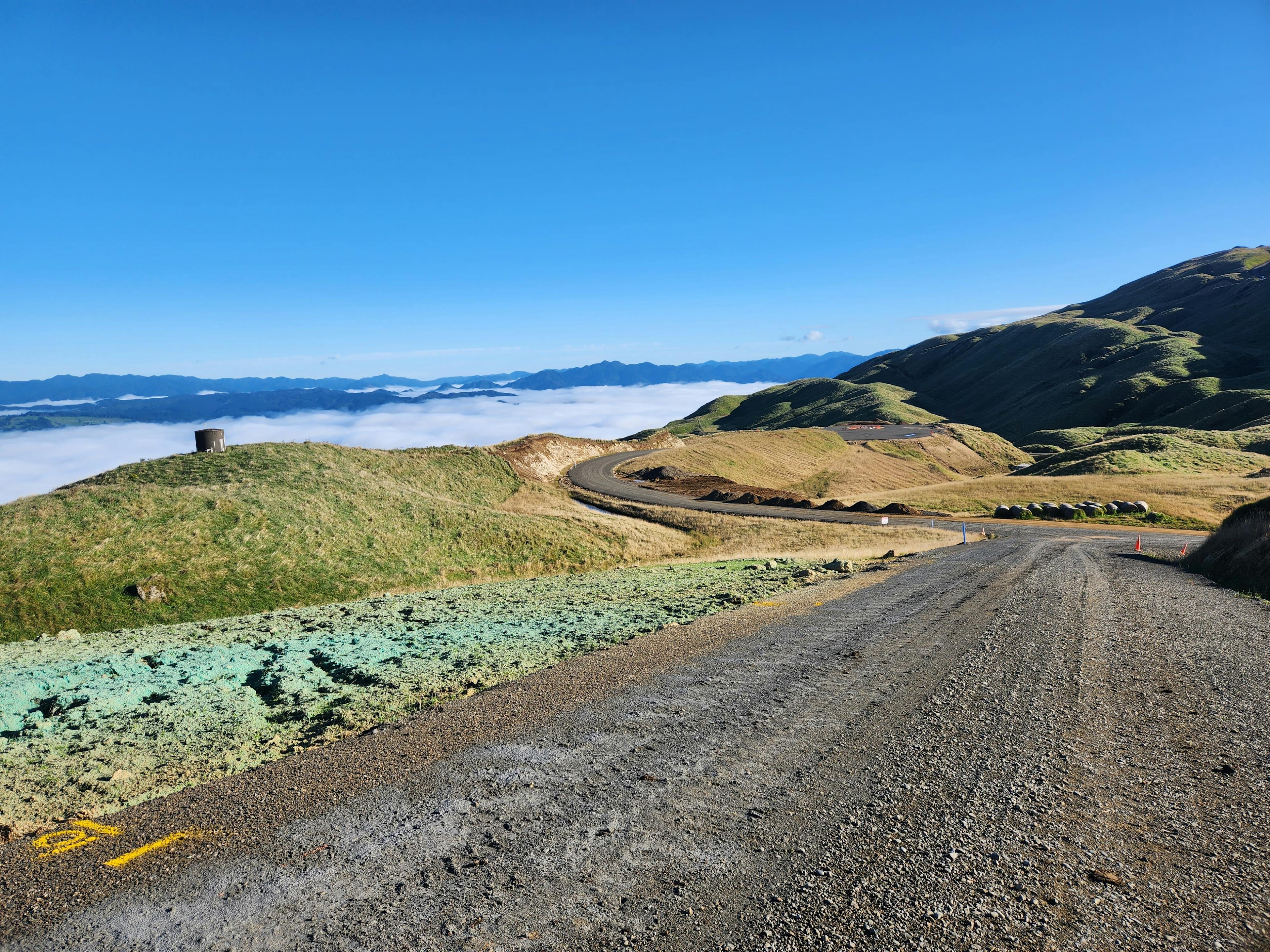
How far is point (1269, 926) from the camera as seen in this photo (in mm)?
4996

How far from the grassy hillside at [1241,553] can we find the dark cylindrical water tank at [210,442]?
149ft

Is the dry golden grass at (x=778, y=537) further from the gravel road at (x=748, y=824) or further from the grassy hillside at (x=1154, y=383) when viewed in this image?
the grassy hillside at (x=1154, y=383)

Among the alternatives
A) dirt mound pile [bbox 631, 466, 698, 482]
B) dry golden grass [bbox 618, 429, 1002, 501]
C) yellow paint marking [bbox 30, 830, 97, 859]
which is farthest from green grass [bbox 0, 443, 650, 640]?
dry golden grass [bbox 618, 429, 1002, 501]

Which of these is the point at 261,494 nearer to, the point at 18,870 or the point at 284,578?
the point at 284,578

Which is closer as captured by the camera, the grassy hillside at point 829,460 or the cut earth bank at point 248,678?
the cut earth bank at point 248,678

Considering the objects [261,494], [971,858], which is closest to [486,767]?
[971,858]

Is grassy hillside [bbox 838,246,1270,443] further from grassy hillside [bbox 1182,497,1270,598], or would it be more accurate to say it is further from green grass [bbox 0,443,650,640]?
green grass [bbox 0,443,650,640]

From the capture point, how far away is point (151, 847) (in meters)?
6.46

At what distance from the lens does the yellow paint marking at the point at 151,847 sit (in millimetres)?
6188

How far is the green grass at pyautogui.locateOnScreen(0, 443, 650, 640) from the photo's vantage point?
23.5 meters

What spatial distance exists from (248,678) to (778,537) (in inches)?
1350

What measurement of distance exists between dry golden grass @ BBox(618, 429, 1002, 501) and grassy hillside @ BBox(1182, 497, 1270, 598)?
A: 149ft

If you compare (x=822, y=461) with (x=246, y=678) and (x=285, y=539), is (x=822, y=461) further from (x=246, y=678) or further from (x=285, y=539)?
(x=246, y=678)

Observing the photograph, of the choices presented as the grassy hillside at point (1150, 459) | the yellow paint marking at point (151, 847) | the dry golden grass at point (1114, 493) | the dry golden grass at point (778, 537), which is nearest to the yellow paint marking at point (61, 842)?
the yellow paint marking at point (151, 847)
